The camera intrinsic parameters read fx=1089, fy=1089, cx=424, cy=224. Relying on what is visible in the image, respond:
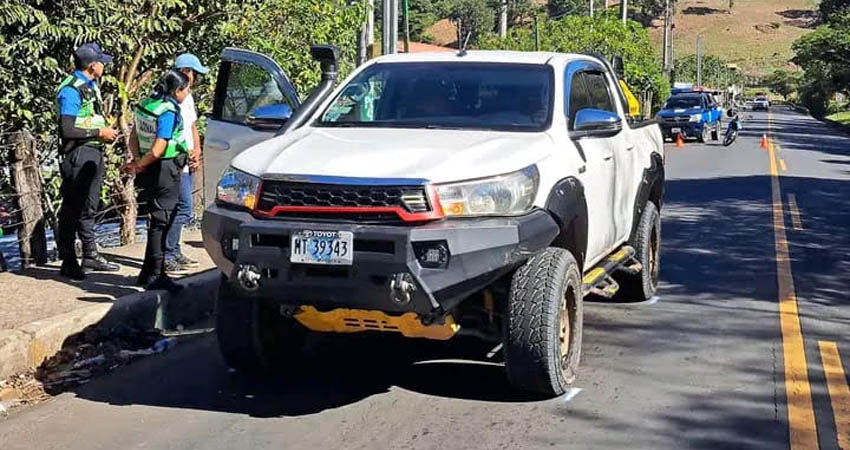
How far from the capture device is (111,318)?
738 centimetres

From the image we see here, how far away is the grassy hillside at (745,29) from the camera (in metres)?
156

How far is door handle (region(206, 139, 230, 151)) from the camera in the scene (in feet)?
31.4

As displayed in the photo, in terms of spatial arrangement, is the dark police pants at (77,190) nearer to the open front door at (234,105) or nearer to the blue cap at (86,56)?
the blue cap at (86,56)

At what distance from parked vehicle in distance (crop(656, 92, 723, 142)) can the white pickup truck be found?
91.1 ft

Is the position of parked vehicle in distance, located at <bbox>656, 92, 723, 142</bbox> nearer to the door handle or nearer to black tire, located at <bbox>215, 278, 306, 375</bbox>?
the door handle

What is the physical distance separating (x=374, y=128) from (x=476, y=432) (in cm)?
205

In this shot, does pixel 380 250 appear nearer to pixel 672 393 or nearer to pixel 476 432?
pixel 476 432

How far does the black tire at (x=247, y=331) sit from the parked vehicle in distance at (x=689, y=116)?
94.0ft

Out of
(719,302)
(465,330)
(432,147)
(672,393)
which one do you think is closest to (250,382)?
(465,330)

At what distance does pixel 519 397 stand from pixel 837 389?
73.9 inches

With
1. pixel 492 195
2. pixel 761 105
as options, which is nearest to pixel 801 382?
pixel 492 195

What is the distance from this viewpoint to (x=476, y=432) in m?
5.43

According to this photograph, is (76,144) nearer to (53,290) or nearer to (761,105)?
(53,290)

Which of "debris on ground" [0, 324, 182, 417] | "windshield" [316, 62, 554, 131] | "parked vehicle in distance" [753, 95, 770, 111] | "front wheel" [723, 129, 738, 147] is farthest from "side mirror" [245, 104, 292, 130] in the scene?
"parked vehicle in distance" [753, 95, 770, 111]
